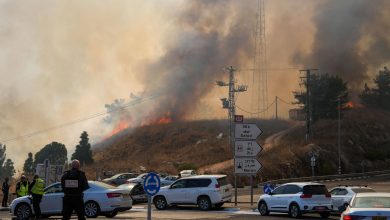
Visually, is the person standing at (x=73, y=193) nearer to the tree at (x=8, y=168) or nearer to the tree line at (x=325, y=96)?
the tree line at (x=325, y=96)

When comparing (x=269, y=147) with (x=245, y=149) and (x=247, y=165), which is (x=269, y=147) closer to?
(x=245, y=149)

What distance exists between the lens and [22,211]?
2052 cm

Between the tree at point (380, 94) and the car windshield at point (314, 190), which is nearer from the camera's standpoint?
the car windshield at point (314, 190)

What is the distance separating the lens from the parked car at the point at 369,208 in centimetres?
1162

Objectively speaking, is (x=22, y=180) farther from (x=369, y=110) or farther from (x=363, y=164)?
A: (x=369, y=110)

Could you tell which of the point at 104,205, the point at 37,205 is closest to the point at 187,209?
the point at 104,205

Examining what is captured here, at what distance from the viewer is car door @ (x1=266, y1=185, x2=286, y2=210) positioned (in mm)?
21875

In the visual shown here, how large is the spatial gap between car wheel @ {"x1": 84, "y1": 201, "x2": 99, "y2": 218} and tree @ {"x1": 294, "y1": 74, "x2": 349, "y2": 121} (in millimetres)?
73429

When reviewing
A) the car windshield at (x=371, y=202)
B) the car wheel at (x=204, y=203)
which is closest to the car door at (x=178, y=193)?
the car wheel at (x=204, y=203)

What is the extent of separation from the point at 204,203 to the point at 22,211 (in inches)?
337

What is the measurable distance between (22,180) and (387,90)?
98.0 metres

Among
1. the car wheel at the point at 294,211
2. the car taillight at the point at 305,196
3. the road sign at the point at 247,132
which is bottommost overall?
the car wheel at the point at 294,211

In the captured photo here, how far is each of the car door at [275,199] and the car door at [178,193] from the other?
511 cm

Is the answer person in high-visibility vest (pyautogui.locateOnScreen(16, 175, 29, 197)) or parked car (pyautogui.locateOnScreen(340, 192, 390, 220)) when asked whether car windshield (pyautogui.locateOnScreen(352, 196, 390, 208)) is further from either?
person in high-visibility vest (pyautogui.locateOnScreen(16, 175, 29, 197))
